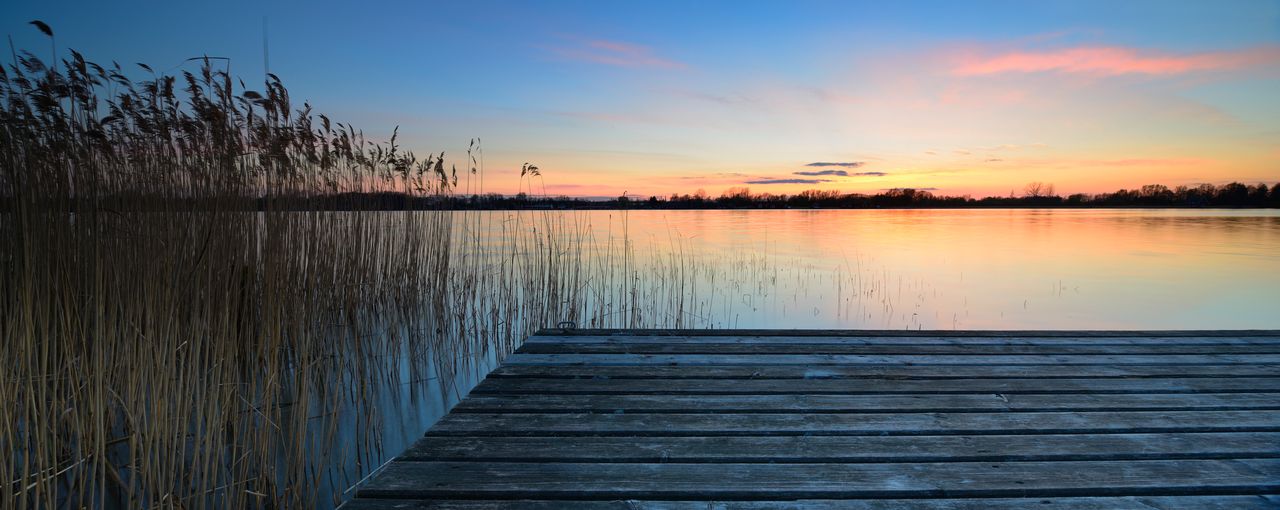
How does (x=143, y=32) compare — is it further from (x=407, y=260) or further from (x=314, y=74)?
(x=407, y=260)

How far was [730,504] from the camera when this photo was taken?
1219 mm

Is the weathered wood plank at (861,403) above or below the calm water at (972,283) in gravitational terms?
above

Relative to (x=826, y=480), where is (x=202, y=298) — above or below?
above

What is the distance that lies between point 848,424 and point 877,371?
2.15 feet

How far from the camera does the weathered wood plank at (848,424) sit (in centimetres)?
161

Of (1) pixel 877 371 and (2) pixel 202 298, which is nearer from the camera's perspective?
(1) pixel 877 371

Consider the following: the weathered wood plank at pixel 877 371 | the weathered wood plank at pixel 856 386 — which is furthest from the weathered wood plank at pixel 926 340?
the weathered wood plank at pixel 856 386

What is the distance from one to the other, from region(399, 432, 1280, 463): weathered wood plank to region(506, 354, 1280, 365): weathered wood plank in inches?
31.7

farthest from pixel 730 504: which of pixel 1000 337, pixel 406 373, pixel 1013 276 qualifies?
pixel 1013 276

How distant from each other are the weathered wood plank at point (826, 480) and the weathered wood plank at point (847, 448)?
0.04 meters

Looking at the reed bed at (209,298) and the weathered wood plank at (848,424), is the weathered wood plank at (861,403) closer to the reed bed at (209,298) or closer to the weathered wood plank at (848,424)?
the weathered wood plank at (848,424)

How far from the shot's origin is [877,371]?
224 centimetres

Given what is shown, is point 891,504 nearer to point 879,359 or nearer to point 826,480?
point 826,480

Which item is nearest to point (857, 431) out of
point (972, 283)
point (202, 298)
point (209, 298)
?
point (209, 298)
